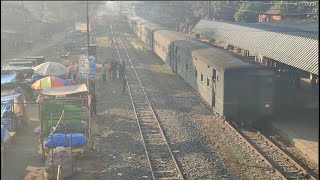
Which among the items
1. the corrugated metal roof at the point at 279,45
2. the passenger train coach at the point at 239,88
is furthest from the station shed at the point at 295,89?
the passenger train coach at the point at 239,88

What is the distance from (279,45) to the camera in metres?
22.5

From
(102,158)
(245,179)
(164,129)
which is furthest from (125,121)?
(245,179)

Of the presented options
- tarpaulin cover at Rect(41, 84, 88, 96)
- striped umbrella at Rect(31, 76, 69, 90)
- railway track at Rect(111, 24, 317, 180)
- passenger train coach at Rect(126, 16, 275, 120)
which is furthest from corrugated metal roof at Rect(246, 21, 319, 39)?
striped umbrella at Rect(31, 76, 69, 90)

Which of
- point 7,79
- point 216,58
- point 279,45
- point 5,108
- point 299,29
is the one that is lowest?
point 5,108

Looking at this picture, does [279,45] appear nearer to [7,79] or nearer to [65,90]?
[65,90]

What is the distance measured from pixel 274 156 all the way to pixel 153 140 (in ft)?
15.9

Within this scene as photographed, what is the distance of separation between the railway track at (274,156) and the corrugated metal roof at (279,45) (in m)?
3.59

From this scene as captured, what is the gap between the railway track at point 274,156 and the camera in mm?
13141

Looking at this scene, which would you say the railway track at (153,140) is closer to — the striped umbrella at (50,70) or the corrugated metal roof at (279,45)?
the striped umbrella at (50,70)

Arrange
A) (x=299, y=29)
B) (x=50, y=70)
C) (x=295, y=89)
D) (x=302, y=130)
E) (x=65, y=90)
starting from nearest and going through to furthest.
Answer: (x=302, y=130) < (x=65, y=90) < (x=295, y=89) < (x=50, y=70) < (x=299, y=29)

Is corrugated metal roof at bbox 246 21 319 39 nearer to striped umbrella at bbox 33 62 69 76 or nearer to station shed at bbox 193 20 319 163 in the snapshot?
station shed at bbox 193 20 319 163

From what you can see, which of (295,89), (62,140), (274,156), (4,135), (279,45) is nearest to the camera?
(62,140)

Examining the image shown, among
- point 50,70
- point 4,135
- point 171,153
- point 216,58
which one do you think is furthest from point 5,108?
point 216,58

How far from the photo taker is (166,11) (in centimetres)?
9494
